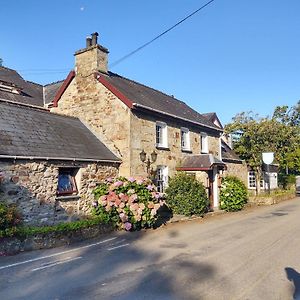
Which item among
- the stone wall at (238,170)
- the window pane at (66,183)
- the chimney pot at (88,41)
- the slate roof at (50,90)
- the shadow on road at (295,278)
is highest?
the chimney pot at (88,41)

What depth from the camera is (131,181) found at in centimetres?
1422

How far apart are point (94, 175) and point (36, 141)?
2902 mm

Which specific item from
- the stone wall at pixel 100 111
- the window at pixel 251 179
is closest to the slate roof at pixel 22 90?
the stone wall at pixel 100 111

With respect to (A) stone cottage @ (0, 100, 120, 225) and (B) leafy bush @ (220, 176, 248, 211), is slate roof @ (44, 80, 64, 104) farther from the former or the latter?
(B) leafy bush @ (220, 176, 248, 211)

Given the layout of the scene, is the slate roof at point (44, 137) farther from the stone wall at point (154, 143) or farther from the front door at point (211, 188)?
the front door at point (211, 188)

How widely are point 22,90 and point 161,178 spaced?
10957 millimetres

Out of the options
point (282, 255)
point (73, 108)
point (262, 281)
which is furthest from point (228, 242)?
point (73, 108)

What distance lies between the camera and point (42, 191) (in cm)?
1267

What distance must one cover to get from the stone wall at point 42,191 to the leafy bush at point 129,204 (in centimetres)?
75

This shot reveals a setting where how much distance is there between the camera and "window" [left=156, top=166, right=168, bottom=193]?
60.2ft

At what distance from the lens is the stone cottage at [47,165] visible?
11914 mm

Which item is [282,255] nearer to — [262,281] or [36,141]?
[262,281]

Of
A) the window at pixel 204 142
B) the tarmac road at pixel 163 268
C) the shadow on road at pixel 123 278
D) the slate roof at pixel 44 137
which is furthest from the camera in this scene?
the window at pixel 204 142

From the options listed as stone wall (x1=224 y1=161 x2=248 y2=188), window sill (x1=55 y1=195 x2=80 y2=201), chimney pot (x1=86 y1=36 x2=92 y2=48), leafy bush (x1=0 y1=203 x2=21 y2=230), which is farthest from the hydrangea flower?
stone wall (x1=224 y1=161 x2=248 y2=188)
